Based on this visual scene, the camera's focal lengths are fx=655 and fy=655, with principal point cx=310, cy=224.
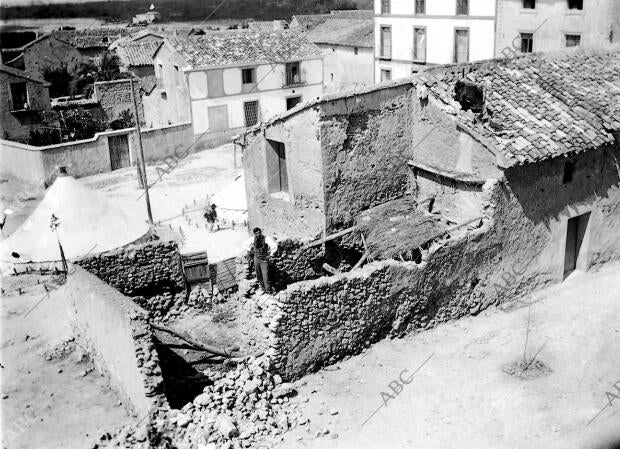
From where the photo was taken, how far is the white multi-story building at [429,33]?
3319 cm

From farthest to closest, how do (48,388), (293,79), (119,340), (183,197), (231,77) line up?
(293,79), (231,77), (183,197), (48,388), (119,340)

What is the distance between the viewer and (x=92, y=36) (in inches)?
2131

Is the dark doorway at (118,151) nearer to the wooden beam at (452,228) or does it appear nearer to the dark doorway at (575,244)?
the wooden beam at (452,228)

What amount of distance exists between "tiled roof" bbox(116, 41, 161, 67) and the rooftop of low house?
32499mm

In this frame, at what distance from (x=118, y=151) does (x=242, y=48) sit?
31.1 feet

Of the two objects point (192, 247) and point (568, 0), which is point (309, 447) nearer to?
point (192, 247)

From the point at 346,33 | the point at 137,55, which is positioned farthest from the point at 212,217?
the point at 346,33

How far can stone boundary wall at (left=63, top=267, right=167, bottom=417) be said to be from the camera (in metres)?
10.6

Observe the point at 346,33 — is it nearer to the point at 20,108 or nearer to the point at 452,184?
the point at 20,108

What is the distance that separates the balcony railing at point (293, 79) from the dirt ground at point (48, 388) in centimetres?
2377

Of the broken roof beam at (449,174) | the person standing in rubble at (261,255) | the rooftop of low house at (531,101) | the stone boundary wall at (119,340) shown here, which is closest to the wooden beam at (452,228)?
the broken roof beam at (449,174)

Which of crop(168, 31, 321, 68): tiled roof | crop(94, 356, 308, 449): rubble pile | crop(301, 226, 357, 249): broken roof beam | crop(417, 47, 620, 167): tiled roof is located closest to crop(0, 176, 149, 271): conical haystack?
crop(301, 226, 357, 249): broken roof beam

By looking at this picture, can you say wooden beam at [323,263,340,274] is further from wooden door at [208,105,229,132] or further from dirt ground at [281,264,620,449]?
wooden door at [208,105,229,132]

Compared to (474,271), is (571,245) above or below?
below
